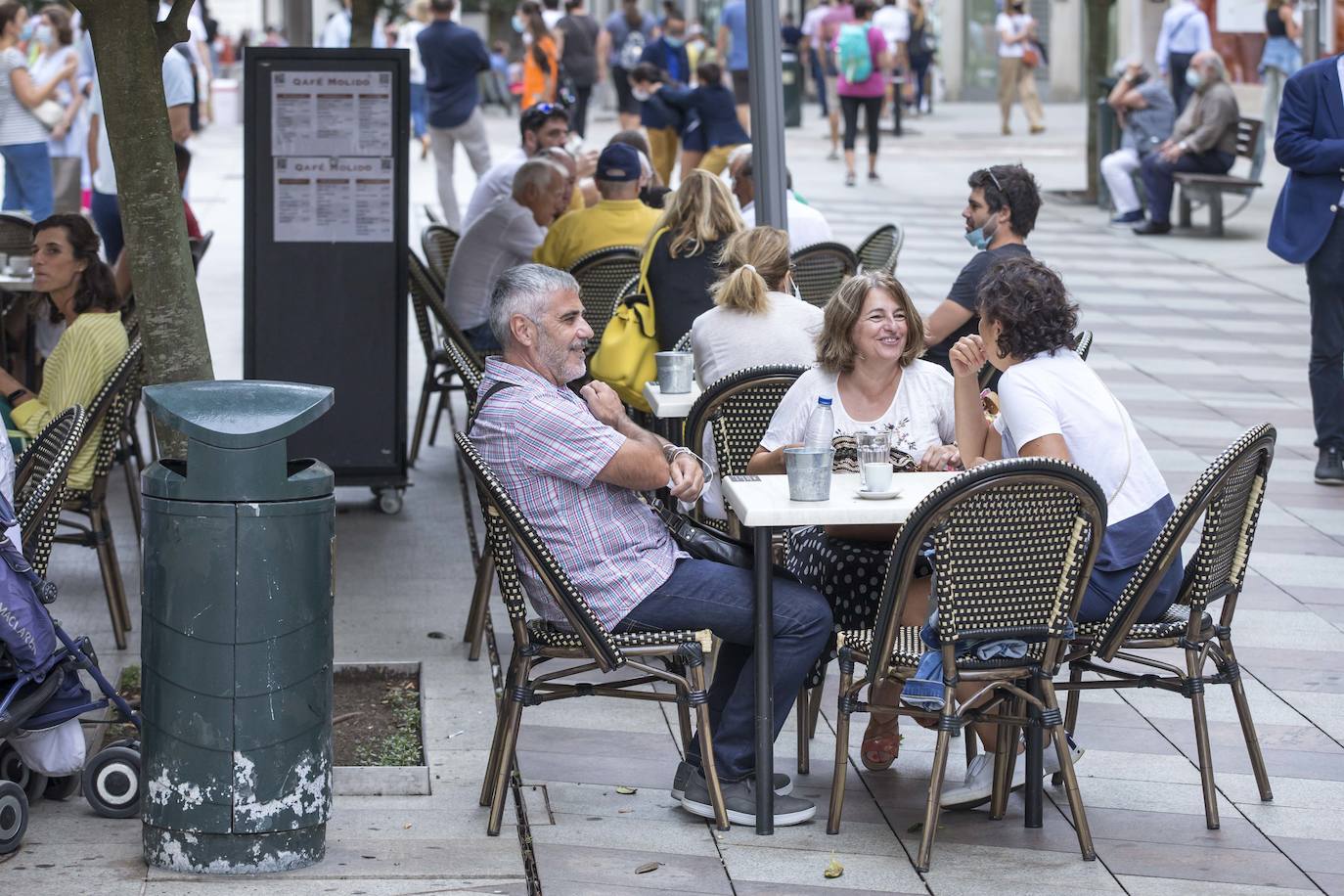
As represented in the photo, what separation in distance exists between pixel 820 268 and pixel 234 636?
4.37 metres

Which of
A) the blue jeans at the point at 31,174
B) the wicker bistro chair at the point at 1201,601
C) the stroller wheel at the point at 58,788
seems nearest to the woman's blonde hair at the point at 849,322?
the wicker bistro chair at the point at 1201,601

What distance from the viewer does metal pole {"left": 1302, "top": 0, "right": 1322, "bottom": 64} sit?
18.7 m

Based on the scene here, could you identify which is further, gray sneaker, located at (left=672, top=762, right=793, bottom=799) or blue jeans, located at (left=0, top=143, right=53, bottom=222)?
blue jeans, located at (left=0, top=143, right=53, bottom=222)

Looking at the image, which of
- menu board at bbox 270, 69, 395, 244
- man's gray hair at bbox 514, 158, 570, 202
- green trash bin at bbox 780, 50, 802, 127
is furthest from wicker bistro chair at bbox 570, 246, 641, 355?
green trash bin at bbox 780, 50, 802, 127

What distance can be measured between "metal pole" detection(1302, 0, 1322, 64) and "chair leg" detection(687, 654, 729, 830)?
16013 millimetres

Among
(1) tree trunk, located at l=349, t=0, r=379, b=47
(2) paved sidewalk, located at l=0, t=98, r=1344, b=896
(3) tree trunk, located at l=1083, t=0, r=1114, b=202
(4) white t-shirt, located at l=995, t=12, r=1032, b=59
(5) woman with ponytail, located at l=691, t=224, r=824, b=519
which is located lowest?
(2) paved sidewalk, located at l=0, t=98, r=1344, b=896

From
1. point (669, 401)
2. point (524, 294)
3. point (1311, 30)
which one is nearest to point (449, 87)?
point (1311, 30)

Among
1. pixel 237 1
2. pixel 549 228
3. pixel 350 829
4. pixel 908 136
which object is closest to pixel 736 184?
pixel 549 228

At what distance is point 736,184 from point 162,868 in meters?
5.40

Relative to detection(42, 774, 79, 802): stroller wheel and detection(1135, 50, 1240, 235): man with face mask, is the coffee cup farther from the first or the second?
detection(1135, 50, 1240, 235): man with face mask

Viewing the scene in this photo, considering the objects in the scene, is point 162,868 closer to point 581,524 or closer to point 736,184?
point 581,524

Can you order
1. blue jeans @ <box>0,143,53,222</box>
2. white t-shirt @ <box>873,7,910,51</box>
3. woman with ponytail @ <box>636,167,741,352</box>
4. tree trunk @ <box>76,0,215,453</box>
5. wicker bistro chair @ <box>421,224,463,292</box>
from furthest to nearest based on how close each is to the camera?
white t-shirt @ <box>873,7,910,51</box> < blue jeans @ <box>0,143,53,222</box> < wicker bistro chair @ <box>421,224,463,292</box> < woman with ponytail @ <box>636,167,741,352</box> < tree trunk @ <box>76,0,215,453</box>

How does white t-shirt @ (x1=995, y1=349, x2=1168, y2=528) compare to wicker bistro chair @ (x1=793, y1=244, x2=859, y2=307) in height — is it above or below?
below

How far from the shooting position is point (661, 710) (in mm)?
5488
